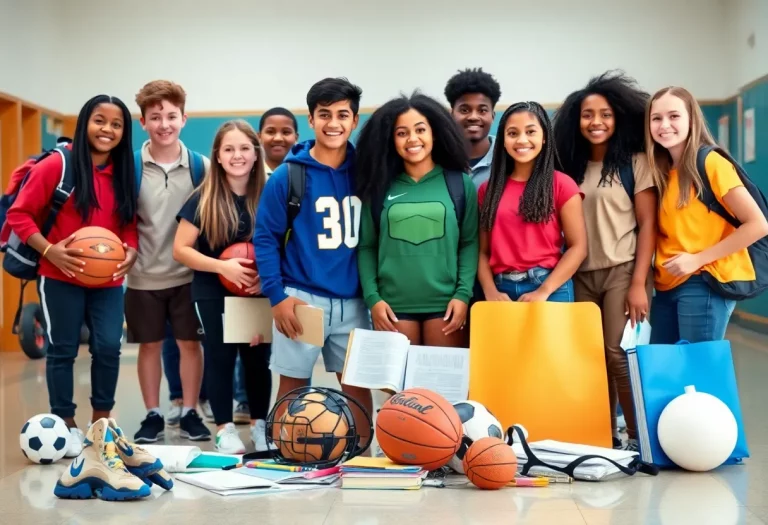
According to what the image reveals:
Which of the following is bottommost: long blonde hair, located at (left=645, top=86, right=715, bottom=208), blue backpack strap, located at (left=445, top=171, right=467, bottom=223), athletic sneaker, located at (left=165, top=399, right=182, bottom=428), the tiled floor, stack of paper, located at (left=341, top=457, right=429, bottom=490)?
athletic sneaker, located at (left=165, top=399, right=182, bottom=428)

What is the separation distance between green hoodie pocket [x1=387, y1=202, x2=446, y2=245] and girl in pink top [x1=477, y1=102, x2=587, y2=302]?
206mm

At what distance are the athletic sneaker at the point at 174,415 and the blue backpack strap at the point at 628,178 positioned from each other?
2.54 m

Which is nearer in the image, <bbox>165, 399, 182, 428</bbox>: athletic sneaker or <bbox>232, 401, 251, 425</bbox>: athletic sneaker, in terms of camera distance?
<bbox>165, 399, 182, 428</bbox>: athletic sneaker

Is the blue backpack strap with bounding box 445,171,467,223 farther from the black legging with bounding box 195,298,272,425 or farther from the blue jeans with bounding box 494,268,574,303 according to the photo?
the black legging with bounding box 195,298,272,425

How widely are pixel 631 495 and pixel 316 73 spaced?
7.31 metres

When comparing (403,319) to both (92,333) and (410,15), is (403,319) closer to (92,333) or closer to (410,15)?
(92,333)

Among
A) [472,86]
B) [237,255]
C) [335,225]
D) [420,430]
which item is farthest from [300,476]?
[472,86]

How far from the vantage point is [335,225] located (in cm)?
369

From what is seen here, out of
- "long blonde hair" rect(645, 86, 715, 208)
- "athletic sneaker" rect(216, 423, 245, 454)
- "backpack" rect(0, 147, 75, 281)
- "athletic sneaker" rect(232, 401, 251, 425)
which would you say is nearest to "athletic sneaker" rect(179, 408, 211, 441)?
"athletic sneaker" rect(216, 423, 245, 454)

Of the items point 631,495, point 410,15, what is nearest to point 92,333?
point 631,495

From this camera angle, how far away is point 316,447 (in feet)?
10.9

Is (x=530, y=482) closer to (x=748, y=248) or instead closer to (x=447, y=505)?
(x=447, y=505)

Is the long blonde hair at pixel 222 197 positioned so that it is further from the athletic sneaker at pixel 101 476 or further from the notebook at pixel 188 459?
the athletic sneaker at pixel 101 476

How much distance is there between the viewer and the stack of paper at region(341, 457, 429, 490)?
308 cm
